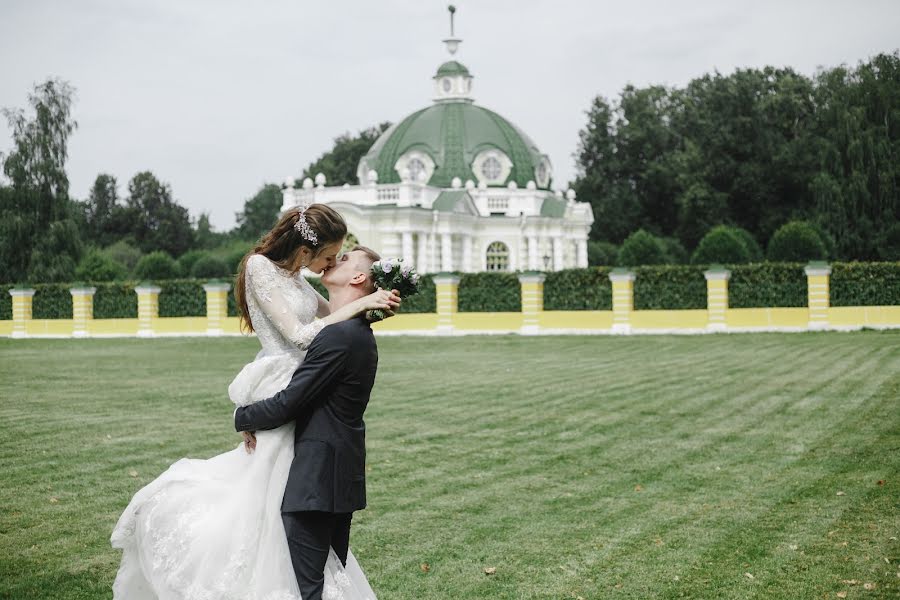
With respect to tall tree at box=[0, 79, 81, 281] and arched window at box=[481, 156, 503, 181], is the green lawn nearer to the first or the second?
tall tree at box=[0, 79, 81, 281]

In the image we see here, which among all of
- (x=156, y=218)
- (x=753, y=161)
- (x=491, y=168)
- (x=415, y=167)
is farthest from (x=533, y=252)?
(x=156, y=218)

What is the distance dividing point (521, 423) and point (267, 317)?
25.4ft

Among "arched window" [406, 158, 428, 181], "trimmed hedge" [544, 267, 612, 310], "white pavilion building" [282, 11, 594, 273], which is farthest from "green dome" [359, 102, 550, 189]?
"trimmed hedge" [544, 267, 612, 310]

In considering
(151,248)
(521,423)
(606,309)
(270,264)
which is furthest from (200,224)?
(270,264)

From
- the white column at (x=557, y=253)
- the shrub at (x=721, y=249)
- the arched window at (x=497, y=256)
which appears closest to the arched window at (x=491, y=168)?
the arched window at (x=497, y=256)

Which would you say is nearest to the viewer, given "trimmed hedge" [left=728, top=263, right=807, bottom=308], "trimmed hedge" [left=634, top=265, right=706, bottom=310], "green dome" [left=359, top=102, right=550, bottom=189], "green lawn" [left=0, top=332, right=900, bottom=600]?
"green lawn" [left=0, top=332, right=900, bottom=600]

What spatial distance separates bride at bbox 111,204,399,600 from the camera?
14.2 feet

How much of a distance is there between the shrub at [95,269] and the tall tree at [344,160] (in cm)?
2859

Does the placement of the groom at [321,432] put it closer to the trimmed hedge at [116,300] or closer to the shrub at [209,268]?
the trimmed hedge at [116,300]

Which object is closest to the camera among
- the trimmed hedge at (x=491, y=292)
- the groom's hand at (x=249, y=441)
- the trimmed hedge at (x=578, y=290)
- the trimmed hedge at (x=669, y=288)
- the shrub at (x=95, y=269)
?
the groom's hand at (x=249, y=441)

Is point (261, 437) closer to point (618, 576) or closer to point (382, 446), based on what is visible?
point (618, 576)

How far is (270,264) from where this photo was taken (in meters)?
4.52

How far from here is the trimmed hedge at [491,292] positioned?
112 ft

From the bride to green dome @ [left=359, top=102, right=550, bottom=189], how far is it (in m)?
54.0
